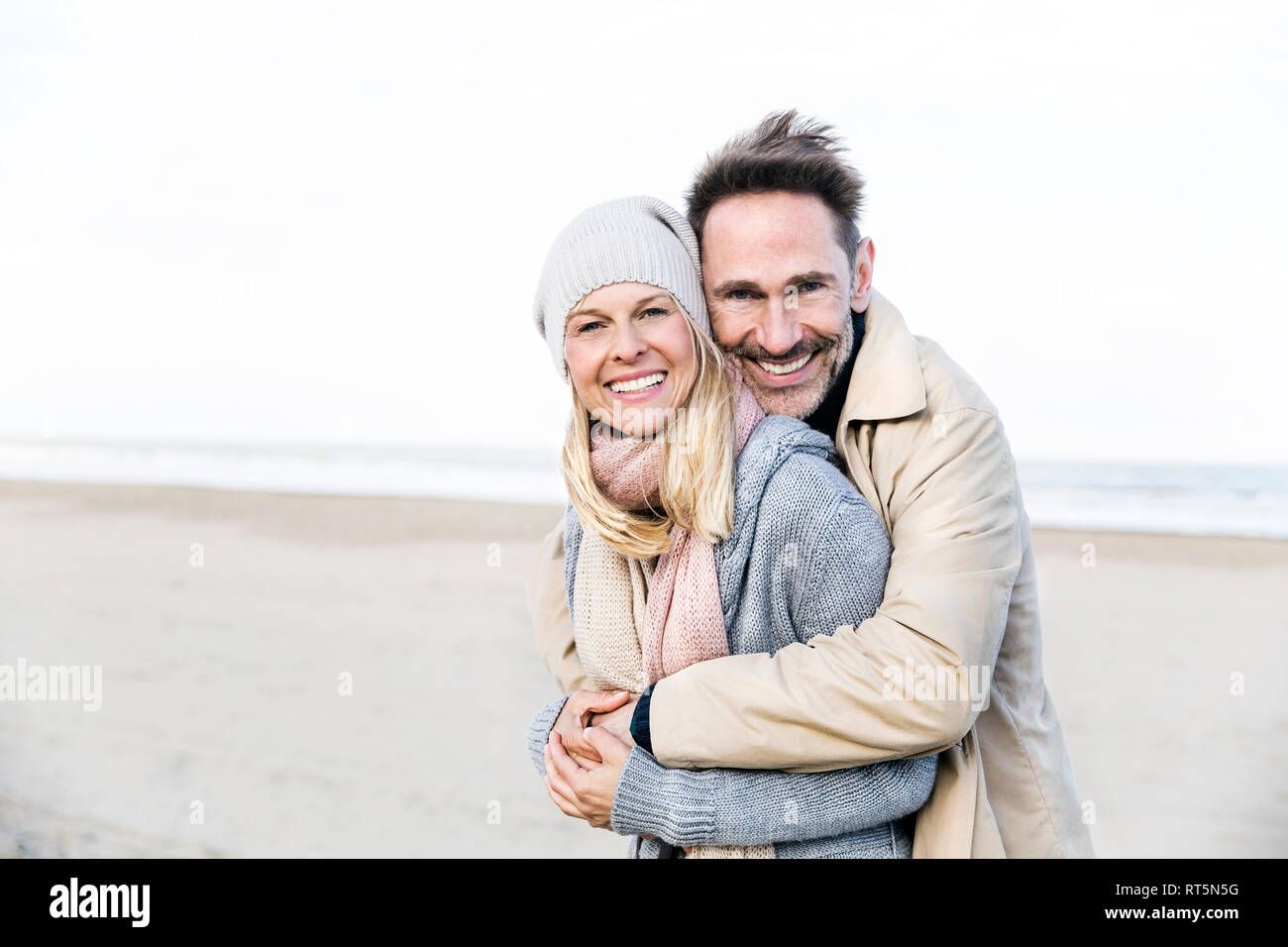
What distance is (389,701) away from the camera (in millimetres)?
6609

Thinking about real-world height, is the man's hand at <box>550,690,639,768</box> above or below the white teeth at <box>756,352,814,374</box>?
below

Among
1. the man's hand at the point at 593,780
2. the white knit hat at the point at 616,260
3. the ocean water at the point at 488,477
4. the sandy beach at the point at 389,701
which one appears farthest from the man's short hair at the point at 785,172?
Result: the ocean water at the point at 488,477

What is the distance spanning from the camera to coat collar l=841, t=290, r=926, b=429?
7.52ft

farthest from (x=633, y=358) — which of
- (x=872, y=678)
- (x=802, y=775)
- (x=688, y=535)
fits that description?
(x=802, y=775)

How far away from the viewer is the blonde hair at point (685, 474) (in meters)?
2.06

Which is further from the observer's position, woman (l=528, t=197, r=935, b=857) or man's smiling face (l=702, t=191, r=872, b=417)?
man's smiling face (l=702, t=191, r=872, b=417)

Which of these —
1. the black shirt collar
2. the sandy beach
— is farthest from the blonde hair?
the sandy beach

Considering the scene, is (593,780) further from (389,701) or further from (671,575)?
(389,701)

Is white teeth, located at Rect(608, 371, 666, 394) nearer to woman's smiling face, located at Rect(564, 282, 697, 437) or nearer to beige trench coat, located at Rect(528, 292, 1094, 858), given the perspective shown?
woman's smiling face, located at Rect(564, 282, 697, 437)

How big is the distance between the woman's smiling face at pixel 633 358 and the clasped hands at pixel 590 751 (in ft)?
1.97

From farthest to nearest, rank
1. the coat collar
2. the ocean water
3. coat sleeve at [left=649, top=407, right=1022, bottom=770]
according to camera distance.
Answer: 1. the ocean water
2. the coat collar
3. coat sleeve at [left=649, top=407, right=1022, bottom=770]

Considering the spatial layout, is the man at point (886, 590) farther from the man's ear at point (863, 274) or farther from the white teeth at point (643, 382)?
the white teeth at point (643, 382)
